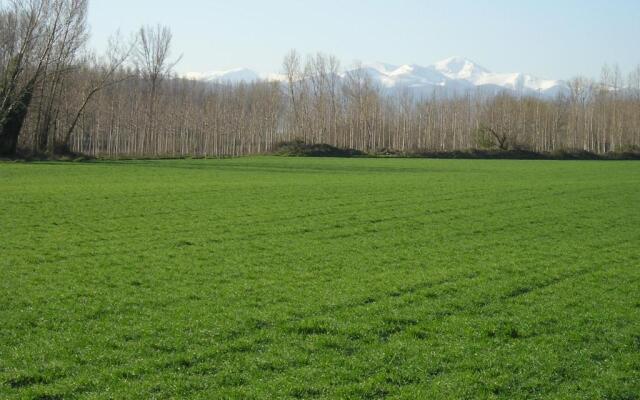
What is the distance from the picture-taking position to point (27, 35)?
53625 millimetres

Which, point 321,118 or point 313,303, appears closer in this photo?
point 313,303

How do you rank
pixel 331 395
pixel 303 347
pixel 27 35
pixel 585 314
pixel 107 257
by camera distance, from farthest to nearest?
pixel 27 35 → pixel 107 257 → pixel 585 314 → pixel 303 347 → pixel 331 395

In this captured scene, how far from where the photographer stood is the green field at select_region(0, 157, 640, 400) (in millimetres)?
7758

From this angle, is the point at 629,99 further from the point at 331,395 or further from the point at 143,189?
the point at 331,395

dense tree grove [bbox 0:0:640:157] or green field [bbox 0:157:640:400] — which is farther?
dense tree grove [bbox 0:0:640:157]

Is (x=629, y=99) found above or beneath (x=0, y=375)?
above

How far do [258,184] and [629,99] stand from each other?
111m

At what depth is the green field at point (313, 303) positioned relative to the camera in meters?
7.76

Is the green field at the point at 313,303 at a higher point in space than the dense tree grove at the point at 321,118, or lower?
lower

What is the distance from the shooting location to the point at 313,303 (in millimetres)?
11234

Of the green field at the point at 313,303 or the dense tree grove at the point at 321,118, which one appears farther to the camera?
the dense tree grove at the point at 321,118

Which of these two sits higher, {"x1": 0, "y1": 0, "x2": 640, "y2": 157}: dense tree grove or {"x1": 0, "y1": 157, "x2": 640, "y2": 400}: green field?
{"x1": 0, "y1": 0, "x2": 640, "y2": 157}: dense tree grove

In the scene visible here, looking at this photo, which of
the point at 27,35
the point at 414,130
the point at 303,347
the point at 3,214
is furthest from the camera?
the point at 414,130

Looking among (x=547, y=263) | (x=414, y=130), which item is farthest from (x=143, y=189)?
(x=414, y=130)
